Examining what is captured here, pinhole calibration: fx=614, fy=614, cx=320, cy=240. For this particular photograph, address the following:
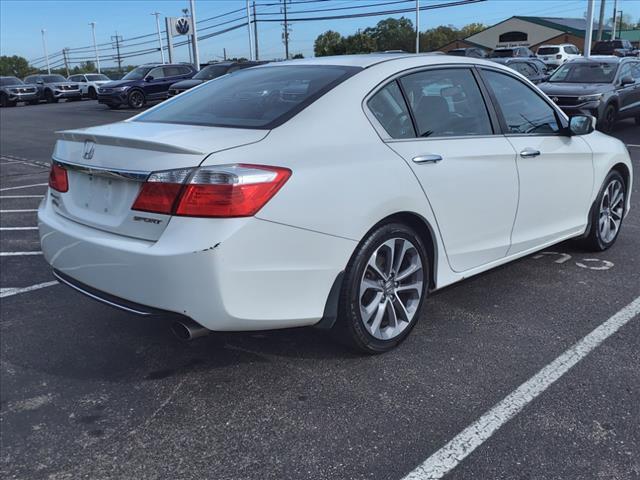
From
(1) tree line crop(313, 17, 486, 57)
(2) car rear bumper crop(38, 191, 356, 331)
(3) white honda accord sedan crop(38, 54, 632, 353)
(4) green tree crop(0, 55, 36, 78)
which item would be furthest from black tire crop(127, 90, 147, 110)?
(4) green tree crop(0, 55, 36, 78)

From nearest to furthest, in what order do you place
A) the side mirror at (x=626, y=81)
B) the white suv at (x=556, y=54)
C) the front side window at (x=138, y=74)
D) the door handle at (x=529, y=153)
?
the door handle at (x=529, y=153)
the side mirror at (x=626, y=81)
the front side window at (x=138, y=74)
the white suv at (x=556, y=54)

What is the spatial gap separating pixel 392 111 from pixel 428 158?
33 cm

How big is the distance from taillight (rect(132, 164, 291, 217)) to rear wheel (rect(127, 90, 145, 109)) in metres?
24.9

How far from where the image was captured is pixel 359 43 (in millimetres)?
80000

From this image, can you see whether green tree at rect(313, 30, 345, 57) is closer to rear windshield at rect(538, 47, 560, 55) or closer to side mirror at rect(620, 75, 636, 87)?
rear windshield at rect(538, 47, 560, 55)

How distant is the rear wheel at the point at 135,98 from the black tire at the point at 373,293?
24668mm

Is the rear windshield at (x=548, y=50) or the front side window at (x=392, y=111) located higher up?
the rear windshield at (x=548, y=50)

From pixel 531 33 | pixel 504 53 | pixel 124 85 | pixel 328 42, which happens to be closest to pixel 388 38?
pixel 328 42

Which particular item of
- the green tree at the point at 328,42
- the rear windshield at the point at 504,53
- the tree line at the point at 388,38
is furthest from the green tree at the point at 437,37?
the rear windshield at the point at 504,53

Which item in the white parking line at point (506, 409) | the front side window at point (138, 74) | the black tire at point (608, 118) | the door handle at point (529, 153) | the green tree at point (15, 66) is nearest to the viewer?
the white parking line at point (506, 409)

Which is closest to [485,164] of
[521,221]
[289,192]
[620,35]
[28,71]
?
[521,221]

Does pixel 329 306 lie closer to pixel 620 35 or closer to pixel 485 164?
pixel 485 164

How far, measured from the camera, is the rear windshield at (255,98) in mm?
3180

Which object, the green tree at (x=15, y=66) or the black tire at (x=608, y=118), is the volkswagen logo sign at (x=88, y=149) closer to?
the black tire at (x=608, y=118)
